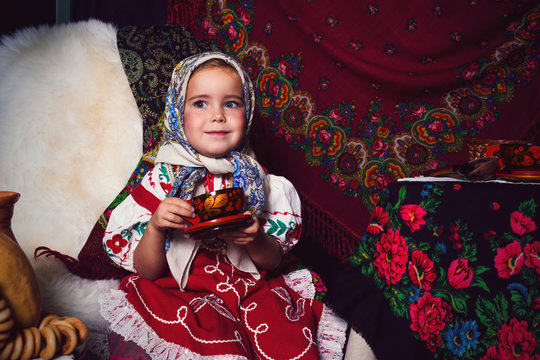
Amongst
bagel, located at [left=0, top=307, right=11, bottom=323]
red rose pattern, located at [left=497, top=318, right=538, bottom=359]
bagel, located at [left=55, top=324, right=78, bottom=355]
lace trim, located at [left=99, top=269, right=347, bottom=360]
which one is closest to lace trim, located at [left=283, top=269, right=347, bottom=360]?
lace trim, located at [left=99, top=269, right=347, bottom=360]

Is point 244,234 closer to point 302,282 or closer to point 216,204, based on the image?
point 216,204

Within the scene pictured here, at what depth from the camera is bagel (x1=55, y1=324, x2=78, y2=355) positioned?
2.04 feet

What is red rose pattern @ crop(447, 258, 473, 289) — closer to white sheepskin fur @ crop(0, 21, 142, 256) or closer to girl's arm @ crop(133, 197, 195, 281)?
girl's arm @ crop(133, 197, 195, 281)

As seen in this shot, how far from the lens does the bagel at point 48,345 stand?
1.94 ft

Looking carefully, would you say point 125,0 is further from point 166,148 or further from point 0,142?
point 166,148

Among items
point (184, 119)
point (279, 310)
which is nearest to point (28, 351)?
point (279, 310)

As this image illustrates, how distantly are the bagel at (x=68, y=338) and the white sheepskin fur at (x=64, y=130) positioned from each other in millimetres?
424

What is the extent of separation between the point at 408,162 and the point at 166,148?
3.30 ft

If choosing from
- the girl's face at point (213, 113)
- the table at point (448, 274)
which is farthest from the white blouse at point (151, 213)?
the table at point (448, 274)

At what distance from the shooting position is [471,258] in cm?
87

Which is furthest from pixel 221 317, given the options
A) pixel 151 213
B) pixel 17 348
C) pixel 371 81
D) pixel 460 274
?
pixel 371 81

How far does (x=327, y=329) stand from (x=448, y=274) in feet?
1.06

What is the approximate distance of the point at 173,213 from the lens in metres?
0.88

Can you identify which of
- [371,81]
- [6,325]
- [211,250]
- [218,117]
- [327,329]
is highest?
[371,81]
